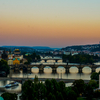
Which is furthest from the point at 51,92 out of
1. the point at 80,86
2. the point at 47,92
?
the point at 80,86

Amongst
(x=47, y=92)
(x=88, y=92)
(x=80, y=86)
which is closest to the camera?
(x=47, y=92)

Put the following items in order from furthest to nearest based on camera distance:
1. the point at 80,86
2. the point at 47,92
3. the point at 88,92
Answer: the point at 80,86
the point at 88,92
the point at 47,92

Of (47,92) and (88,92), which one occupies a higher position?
(47,92)

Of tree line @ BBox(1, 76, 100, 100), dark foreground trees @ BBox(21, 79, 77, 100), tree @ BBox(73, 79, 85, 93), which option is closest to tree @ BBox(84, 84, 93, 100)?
tree line @ BBox(1, 76, 100, 100)

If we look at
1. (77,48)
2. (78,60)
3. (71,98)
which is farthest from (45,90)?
(77,48)

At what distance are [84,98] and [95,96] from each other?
709 millimetres

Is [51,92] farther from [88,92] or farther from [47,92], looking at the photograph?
[88,92]

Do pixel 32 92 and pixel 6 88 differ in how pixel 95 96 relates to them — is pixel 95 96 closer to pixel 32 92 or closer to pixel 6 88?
pixel 32 92

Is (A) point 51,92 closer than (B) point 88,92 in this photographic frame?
Yes

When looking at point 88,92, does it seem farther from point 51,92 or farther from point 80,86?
point 51,92

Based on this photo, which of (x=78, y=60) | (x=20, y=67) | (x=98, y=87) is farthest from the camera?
(x=78, y=60)

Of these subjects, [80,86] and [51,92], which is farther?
[80,86]

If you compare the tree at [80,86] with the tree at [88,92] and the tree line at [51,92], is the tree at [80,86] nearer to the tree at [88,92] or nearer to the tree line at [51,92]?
the tree line at [51,92]

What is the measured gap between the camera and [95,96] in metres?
13.9
